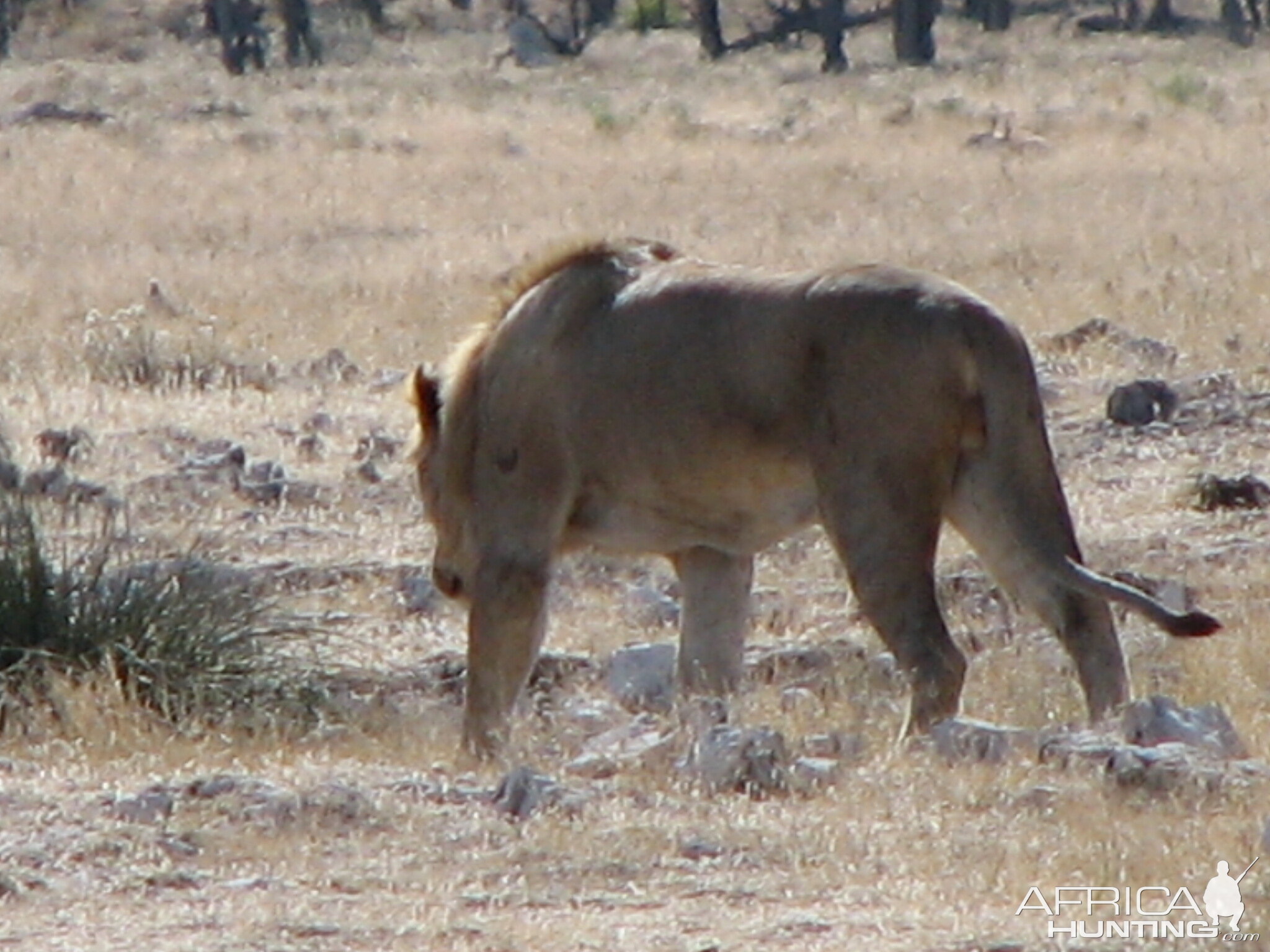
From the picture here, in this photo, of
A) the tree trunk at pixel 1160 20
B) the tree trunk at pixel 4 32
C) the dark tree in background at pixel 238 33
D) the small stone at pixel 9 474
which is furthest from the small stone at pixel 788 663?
the tree trunk at pixel 1160 20

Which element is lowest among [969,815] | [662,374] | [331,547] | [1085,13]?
[1085,13]

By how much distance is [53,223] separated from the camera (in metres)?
22.6

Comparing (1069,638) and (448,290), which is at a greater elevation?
(1069,638)

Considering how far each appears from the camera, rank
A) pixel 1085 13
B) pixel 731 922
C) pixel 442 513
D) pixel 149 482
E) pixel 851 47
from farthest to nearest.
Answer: pixel 1085 13 < pixel 851 47 < pixel 149 482 < pixel 442 513 < pixel 731 922

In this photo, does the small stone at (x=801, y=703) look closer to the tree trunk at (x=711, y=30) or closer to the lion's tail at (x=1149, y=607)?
the lion's tail at (x=1149, y=607)

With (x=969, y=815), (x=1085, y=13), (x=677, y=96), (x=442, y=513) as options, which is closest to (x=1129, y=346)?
(x=442, y=513)

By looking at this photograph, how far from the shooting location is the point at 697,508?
7.79 meters

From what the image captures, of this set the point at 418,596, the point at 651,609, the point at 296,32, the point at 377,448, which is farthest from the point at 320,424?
the point at 296,32

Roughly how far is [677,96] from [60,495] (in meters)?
31.7

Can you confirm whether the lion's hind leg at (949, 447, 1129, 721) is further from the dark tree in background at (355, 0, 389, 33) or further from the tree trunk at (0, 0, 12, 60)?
the dark tree in background at (355, 0, 389, 33)

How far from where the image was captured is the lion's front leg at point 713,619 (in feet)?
26.6

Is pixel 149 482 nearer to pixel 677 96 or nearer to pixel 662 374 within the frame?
pixel 662 374

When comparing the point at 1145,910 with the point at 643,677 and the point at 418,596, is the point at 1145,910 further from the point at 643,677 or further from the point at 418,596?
the point at 418,596

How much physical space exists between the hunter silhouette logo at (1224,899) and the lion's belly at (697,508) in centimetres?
225
